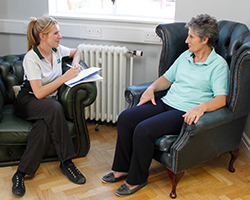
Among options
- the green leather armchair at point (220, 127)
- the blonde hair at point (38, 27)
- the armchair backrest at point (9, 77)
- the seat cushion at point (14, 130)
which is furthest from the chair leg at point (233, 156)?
the armchair backrest at point (9, 77)

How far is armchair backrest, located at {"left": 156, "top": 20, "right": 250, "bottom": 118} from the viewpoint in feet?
6.14

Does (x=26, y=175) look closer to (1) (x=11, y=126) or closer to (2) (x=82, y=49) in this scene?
(1) (x=11, y=126)

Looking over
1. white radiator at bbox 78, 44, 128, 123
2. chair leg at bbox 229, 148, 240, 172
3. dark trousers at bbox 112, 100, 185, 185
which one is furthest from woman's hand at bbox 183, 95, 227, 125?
white radiator at bbox 78, 44, 128, 123

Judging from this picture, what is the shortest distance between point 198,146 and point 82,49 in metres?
1.49

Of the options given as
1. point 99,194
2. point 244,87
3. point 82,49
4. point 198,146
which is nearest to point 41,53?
point 82,49

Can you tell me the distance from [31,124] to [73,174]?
46 centimetres

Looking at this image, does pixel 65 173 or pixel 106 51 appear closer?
pixel 65 173

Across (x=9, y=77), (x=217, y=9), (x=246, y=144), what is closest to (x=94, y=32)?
(x=9, y=77)

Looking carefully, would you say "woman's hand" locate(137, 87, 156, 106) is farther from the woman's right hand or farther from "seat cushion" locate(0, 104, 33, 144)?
"seat cushion" locate(0, 104, 33, 144)

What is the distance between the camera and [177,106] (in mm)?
2104

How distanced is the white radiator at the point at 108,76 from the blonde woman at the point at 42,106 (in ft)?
1.83

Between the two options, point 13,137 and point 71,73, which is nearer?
point 13,137

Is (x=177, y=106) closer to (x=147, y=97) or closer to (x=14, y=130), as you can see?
(x=147, y=97)

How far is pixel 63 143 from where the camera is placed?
6.99 ft
